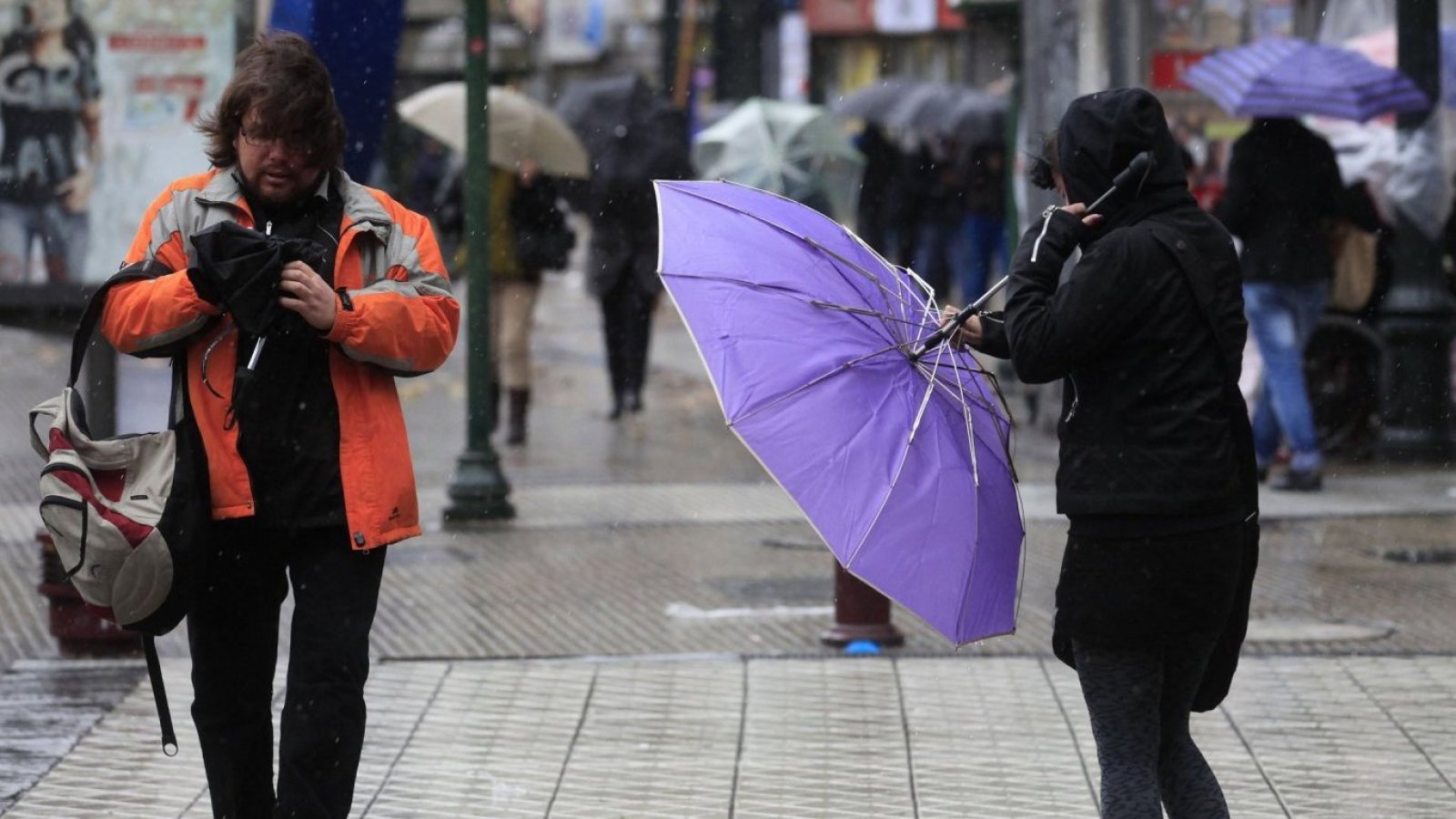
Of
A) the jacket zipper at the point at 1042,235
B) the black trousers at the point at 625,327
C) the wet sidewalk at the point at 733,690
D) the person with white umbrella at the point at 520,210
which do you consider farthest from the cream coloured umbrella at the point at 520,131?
the jacket zipper at the point at 1042,235

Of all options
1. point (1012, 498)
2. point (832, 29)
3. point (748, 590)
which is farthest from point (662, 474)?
point (832, 29)

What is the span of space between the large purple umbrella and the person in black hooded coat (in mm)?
223

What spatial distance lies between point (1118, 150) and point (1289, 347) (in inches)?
293

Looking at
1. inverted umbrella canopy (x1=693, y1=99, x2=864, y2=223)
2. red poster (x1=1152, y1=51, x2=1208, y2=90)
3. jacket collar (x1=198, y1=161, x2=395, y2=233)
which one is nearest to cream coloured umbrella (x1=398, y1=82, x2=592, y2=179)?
inverted umbrella canopy (x1=693, y1=99, x2=864, y2=223)

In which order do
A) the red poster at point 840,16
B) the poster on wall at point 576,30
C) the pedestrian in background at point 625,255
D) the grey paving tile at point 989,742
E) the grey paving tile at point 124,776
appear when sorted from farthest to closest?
the poster on wall at point 576,30 < the red poster at point 840,16 < the pedestrian in background at point 625,255 < the grey paving tile at point 989,742 < the grey paving tile at point 124,776

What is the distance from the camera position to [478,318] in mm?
10555

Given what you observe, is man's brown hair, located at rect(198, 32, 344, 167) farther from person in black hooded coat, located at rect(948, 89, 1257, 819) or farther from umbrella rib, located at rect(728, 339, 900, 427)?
person in black hooded coat, located at rect(948, 89, 1257, 819)

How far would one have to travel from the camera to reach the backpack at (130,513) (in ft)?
14.4

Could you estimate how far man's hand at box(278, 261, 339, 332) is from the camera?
14.1 feet

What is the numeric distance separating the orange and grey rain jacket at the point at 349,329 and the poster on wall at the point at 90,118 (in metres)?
4.62

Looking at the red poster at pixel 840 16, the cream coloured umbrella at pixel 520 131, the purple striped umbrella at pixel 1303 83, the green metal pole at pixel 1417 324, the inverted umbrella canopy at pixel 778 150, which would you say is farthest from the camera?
the red poster at pixel 840 16

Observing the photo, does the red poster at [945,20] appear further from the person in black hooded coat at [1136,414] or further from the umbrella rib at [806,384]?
the person in black hooded coat at [1136,414]

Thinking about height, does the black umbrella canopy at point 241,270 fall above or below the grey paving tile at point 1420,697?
above

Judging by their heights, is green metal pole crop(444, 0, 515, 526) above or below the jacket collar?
below
